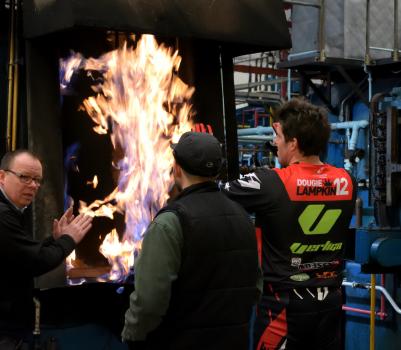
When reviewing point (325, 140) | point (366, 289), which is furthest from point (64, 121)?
point (366, 289)

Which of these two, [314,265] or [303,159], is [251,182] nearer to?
[303,159]

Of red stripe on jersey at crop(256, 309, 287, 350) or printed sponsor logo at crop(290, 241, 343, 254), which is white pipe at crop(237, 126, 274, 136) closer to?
printed sponsor logo at crop(290, 241, 343, 254)

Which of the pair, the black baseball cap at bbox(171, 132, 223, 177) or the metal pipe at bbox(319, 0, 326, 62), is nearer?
the black baseball cap at bbox(171, 132, 223, 177)

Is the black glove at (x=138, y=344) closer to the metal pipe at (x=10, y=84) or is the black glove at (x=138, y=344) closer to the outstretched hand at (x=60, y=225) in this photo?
the outstretched hand at (x=60, y=225)

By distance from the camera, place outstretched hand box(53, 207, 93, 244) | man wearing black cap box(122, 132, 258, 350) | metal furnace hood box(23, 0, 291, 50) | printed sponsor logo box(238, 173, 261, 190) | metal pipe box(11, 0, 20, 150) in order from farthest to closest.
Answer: metal pipe box(11, 0, 20, 150)
metal furnace hood box(23, 0, 291, 50)
outstretched hand box(53, 207, 93, 244)
printed sponsor logo box(238, 173, 261, 190)
man wearing black cap box(122, 132, 258, 350)

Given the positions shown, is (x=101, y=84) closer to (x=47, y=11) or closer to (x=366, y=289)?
(x=47, y=11)

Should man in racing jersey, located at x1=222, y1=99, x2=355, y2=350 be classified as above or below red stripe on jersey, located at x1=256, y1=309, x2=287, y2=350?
above

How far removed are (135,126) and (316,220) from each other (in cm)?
156

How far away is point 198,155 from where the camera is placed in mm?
2824

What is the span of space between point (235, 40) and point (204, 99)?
1.86 ft

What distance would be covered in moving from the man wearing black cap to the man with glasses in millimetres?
757

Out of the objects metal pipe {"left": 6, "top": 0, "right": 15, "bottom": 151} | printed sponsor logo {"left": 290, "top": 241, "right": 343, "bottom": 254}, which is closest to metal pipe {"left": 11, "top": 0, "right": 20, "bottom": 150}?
metal pipe {"left": 6, "top": 0, "right": 15, "bottom": 151}

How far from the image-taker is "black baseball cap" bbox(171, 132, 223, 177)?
283cm

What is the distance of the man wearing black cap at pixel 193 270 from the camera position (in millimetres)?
2691
